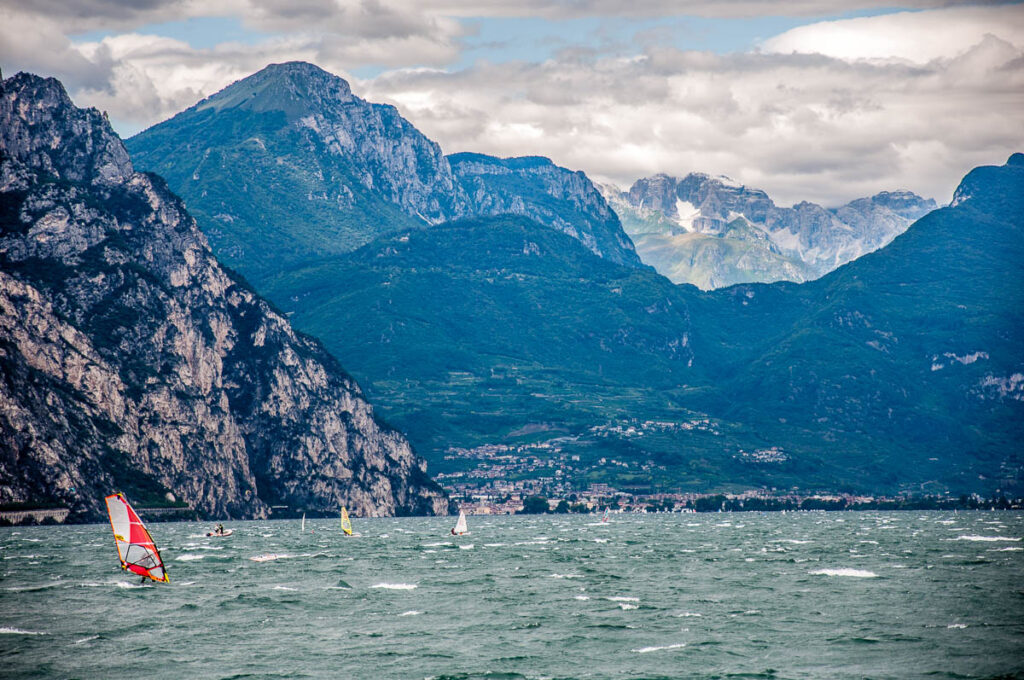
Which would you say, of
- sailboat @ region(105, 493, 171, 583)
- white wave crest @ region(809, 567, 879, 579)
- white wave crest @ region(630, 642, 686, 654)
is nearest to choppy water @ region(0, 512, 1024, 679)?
white wave crest @ region(630, 642, 686, 654)

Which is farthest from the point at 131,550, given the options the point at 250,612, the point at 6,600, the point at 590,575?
the point at 590,575

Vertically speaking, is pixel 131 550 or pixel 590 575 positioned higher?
pixel 131 550

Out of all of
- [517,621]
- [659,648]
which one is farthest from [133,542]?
[659,648]

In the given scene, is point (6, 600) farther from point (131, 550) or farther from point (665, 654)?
point (665, 654)

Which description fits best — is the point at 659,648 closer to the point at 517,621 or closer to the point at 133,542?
the point at 517,621

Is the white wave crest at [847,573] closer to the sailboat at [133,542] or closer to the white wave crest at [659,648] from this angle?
the white wave crest at [659,648]

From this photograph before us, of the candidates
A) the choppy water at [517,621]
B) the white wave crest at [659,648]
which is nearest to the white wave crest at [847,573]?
the choppy water at [517,621]
